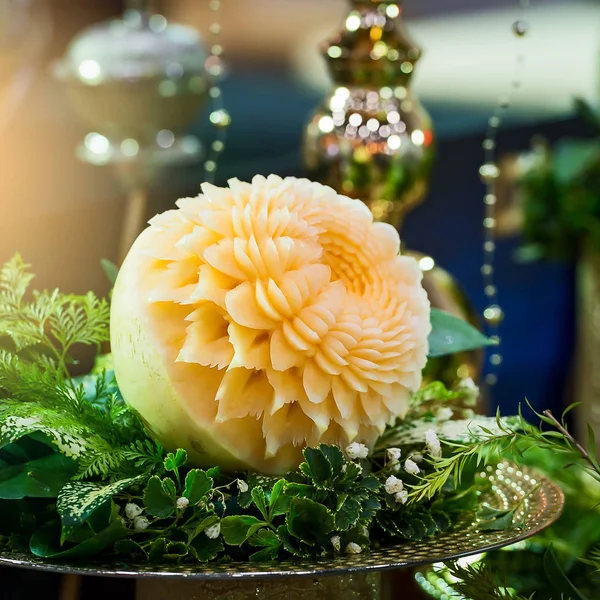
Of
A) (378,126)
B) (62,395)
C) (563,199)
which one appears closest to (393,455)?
(62,395)

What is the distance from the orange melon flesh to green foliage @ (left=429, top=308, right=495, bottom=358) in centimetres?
11

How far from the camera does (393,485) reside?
1.25ft

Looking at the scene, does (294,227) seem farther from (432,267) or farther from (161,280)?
(432,267)

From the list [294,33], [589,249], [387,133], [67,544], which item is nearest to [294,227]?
[67,544]

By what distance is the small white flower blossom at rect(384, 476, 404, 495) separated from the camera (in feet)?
1.25

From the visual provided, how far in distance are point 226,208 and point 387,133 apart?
0.31m

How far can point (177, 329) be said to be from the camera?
0.38 metres

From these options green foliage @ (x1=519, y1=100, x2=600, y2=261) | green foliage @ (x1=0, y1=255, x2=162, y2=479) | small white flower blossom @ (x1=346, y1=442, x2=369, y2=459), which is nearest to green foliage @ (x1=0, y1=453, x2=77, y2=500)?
green foliage @ (x1=0, y1=255, x2=162, y2=479)

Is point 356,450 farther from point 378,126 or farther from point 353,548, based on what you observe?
point 378,126

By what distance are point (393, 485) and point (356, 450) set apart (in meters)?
0.02

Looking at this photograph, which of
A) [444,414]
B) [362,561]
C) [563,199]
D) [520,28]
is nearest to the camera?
[362,561]

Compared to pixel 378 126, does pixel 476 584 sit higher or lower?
lower

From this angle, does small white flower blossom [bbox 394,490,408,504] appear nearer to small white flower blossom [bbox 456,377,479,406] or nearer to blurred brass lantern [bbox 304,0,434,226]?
small white flower blossom [bbox 456,377,479,406]

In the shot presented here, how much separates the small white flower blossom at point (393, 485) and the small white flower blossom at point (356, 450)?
1 cm
